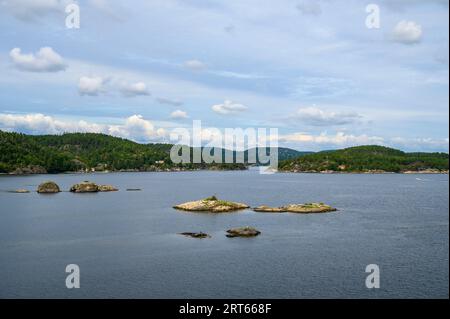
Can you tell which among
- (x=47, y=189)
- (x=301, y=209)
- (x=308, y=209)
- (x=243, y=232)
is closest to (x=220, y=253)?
(x=243, y=232)

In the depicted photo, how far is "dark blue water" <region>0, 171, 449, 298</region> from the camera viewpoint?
2015 inches

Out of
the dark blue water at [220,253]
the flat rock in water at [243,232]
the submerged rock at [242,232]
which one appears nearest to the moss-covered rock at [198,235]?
the dark blue water at [220,253]

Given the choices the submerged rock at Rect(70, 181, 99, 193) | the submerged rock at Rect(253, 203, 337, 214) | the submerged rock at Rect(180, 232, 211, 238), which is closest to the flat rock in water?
the submerged rock at Rect(180, 232, 211, 238)

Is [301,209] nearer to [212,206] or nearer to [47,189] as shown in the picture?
[212,206]

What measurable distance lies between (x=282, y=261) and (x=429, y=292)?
1995cm

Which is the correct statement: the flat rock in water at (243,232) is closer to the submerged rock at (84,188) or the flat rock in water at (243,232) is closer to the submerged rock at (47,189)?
the submerged rock at (84,188)

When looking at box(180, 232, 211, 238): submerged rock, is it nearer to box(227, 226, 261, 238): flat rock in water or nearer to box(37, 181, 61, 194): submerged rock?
box(227, 226, 261, 238): flat rock in water

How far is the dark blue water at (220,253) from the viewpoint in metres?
51.2

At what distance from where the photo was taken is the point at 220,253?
6800cm

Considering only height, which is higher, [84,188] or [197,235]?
[84,188]

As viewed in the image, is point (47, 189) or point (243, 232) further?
point (47, 189)

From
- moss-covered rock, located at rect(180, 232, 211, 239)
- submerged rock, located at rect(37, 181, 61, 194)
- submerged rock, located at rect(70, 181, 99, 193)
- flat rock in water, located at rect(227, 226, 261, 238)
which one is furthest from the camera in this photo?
submerged rock, located at rect(70, 181, 99, 193)

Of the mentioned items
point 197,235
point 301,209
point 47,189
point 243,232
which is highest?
point 47,189

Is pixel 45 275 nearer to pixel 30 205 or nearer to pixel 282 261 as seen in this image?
pixel 282 261
